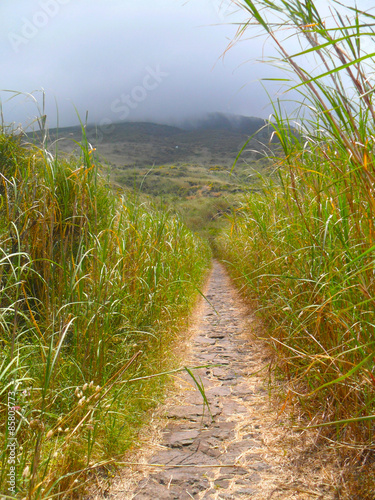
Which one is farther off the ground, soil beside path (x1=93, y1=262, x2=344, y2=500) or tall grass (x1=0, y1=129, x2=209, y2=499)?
tall grass (x1=0, y1=129, x2=209, y2=499)

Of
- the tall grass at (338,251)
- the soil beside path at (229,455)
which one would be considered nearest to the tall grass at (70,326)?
the soil beside path at (229,455)

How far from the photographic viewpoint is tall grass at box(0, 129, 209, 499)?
4.26 ft

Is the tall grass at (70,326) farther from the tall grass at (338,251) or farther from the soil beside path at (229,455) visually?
the tall grass at (338,251)

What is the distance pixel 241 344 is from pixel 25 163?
8.99ft

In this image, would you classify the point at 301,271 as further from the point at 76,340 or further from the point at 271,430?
the point at 76,340

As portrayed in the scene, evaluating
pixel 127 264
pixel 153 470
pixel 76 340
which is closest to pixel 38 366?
pixel 76 340

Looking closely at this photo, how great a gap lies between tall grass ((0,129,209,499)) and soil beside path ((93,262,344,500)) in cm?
17

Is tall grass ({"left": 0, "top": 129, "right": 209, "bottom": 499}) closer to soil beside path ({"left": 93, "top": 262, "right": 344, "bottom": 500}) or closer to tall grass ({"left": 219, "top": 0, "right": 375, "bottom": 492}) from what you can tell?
soil beside path ({"left": 93, "top": 262, "right": 344, "bottom": 500})

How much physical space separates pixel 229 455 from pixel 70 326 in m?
1.24

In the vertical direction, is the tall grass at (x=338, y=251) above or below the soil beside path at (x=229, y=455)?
above

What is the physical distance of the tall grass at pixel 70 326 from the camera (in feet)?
4.26

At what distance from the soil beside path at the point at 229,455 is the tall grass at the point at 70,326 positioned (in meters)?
0.17

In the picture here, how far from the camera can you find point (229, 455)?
5.30ft

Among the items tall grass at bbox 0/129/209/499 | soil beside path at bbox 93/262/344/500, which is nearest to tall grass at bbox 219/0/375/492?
soil beside path at bbox 93/262/344/500
